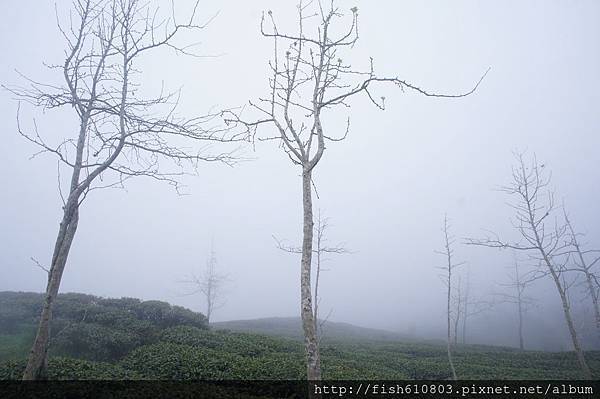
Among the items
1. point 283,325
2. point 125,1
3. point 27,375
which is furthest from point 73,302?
point 283,325

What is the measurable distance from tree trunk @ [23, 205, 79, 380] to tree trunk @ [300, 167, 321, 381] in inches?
229

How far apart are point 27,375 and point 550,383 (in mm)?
19309

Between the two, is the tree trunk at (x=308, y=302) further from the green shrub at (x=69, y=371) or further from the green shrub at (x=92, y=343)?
the green shrub at (x=92, y=343)

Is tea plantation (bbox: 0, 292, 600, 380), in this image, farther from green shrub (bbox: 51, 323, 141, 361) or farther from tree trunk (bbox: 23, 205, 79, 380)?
tree trunk (bbox: 23, 205, 79, 380)

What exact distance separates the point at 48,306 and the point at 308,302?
243 inches

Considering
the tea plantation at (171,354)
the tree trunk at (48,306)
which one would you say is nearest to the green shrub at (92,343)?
the tea plantation at (171,354)

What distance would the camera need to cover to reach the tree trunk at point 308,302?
5.66 m

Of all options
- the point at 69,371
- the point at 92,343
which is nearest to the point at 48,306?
the point at 69,371

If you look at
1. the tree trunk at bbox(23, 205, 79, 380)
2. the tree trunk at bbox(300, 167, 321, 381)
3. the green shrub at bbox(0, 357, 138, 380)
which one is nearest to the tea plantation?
the green shrub at bbox(0, 357, 138, 380)

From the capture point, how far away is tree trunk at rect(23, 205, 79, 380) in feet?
24.1

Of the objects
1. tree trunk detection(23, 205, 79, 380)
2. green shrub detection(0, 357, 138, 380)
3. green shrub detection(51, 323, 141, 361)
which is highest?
A: tree trunk detection(23, 205, 79, 380)

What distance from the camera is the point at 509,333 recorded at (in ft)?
207

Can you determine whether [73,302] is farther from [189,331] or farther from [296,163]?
[296,163]

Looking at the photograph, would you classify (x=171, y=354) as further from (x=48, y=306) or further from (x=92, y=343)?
(x=48, y=306)
